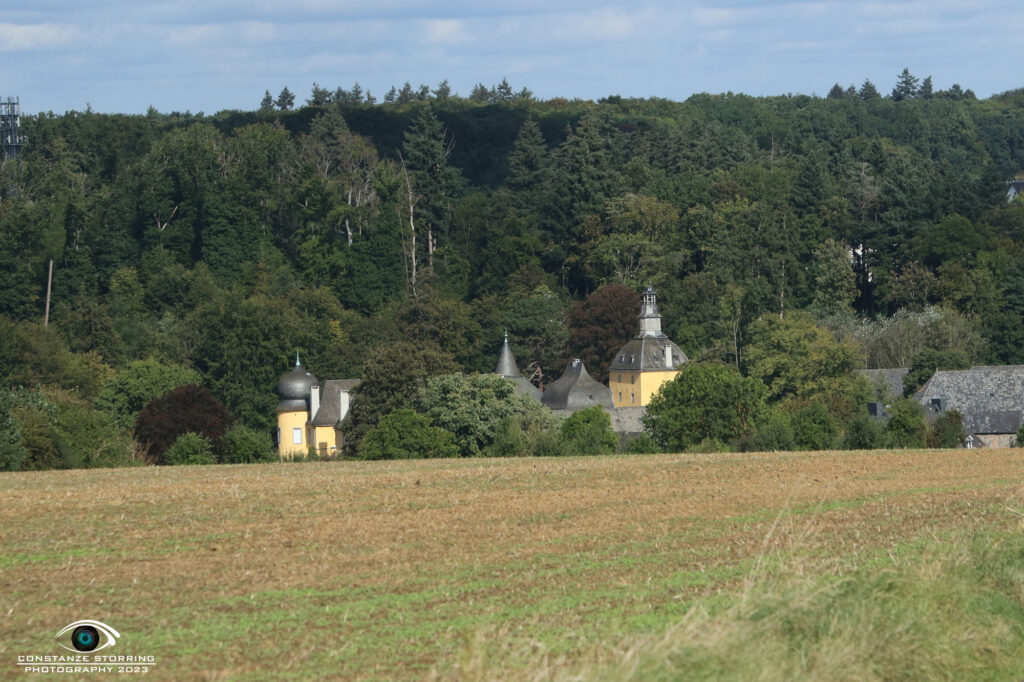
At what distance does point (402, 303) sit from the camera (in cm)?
10981

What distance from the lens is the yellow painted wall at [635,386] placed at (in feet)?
312

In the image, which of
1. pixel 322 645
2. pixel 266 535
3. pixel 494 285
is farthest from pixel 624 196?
pixel 322 645

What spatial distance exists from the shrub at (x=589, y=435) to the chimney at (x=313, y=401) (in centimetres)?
3519

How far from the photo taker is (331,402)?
91125 mm

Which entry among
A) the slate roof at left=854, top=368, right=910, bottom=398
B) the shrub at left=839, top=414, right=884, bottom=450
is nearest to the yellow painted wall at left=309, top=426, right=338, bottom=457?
the slate roof at left=854, top=368, right=910, bottom=398

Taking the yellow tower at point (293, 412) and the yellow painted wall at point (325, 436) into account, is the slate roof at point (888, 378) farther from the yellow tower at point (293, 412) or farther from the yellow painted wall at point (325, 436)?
the yellow tower at point (293, 412)

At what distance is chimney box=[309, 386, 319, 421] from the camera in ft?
300

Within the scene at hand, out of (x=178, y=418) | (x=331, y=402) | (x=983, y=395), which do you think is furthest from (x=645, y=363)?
(x=178, y=418)

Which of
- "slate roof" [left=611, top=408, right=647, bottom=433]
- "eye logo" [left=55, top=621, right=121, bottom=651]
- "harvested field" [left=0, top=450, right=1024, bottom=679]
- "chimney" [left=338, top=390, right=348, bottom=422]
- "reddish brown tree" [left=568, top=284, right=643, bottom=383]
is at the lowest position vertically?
"slate roof" [left=611, top=408, right=647, bottom=433]

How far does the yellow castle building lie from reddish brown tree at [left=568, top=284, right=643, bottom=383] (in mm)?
18642

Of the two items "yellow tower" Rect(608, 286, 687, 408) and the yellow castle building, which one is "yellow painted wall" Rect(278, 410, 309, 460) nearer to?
the yellow castle building

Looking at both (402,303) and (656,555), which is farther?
(402,303)

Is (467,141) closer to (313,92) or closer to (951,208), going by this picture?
(313,92)

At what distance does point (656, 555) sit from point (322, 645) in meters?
6.77
